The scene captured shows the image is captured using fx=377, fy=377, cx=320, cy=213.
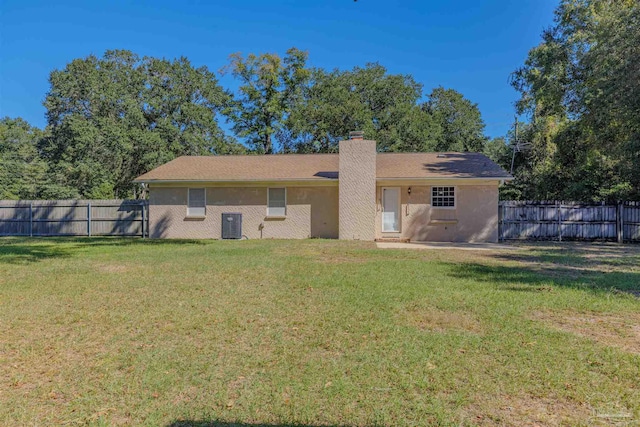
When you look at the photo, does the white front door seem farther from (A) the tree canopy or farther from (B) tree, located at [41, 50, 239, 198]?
(B) tree, located at [41, 50, 239, 198]

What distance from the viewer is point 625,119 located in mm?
14320

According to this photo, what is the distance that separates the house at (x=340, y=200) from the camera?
15047mm

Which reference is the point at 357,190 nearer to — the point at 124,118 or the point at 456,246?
the point at 456,246

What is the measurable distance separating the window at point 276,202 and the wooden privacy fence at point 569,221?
946cm

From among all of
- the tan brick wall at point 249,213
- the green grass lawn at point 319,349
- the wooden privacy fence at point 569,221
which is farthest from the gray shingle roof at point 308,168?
the green grass lawn at point 319,349

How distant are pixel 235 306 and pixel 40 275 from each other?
502cm

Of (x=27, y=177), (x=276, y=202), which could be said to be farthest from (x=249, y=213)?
(x=27, y=177)

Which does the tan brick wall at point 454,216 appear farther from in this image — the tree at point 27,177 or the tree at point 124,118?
the tree at point 27,177

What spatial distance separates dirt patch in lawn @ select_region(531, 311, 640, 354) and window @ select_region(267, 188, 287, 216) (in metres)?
11.9

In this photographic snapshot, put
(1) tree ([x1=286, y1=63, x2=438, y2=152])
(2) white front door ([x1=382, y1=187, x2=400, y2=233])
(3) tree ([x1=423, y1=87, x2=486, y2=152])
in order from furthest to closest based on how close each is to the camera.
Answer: (3) tree ([x1=423, y1=87, x2=486, y2=152])
(1) tree ([x1=286, y1=63, x2=438, y2=152])
(2) white front door ([x1=382, y1=187, x2=400, y2=233])

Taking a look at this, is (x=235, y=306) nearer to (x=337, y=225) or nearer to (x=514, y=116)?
(x=337, y=225)

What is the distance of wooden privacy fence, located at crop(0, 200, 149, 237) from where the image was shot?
59.9ft

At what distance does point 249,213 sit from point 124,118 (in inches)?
787

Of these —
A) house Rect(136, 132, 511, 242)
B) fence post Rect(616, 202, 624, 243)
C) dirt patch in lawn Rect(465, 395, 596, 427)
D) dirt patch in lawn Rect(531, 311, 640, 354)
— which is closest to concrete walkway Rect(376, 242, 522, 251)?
house Rect(136, 132, 511, 242)
